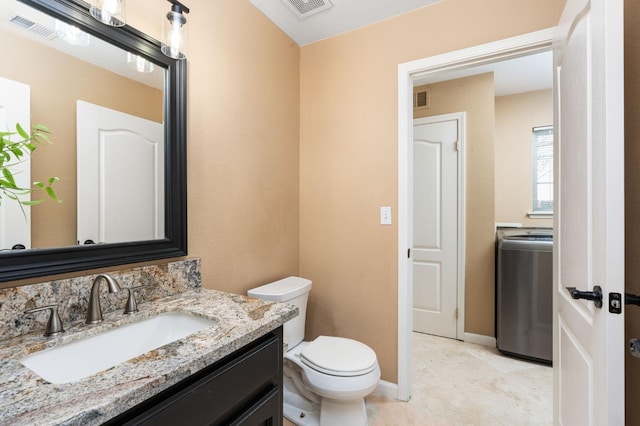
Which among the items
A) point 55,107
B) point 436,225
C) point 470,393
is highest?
point 55,107

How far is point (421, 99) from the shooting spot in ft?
9.55

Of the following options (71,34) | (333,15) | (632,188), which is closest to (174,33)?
(71,34)

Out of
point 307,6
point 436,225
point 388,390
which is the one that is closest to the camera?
point 307,6

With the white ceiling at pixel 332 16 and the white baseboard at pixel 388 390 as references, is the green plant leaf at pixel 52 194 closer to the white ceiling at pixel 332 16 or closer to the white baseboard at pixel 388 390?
the white ceiling at pixel 332 16

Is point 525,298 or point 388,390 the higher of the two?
point 525,298

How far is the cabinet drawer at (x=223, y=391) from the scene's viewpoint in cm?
67

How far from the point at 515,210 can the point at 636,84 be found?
2.34m

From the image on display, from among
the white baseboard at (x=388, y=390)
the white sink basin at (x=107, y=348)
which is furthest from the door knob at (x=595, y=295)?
the white baseboard at (x=388, y=390)

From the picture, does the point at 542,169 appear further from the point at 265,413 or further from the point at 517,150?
the point at 265,413

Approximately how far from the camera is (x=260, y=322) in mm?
958

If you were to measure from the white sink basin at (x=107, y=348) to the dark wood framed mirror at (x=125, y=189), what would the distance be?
0.24m

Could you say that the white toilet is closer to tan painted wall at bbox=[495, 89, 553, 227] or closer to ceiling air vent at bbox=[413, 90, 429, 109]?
ceiling air vent at bbox=[413, 90, 429, 109]

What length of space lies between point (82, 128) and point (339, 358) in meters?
1.47

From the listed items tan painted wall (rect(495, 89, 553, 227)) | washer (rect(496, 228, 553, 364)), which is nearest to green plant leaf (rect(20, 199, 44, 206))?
washer (rect(496, 228, 553, 364))
